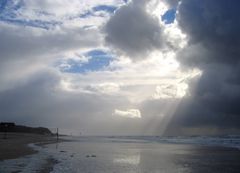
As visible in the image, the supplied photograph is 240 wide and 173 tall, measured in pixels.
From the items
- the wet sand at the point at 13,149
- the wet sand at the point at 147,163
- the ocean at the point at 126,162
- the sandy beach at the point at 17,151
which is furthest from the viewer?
the wet sand at the point at 13,149

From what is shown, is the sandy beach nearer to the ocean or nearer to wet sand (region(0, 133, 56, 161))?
wet sand (region(0, 133, 56, 161))

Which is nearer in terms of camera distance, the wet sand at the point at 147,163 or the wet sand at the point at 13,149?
the wet sand at the point at 147,163

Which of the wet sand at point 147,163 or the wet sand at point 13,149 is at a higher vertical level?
the wet sand at point 13,149

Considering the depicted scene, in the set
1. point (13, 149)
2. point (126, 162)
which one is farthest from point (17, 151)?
point (126, 162)

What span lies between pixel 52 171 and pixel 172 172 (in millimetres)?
8993

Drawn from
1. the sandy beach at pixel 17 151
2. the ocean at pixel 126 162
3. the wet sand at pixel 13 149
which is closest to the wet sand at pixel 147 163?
the ocean at pixel 126 162

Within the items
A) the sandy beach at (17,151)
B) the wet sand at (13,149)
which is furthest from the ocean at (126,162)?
the wet sand at (13,149)

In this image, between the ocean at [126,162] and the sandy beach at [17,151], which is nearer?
the ocean at [126,162]

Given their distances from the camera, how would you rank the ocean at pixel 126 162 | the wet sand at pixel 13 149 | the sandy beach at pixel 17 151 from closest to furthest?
the ocean at pixel 126 162
the sandy beach at pixel 17 151
the wet sand at pixel 13 149

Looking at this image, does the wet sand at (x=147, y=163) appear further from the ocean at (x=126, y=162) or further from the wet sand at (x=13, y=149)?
the wet sand at (x=13, y=149)

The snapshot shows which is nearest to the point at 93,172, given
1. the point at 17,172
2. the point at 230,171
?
the point at 17,172

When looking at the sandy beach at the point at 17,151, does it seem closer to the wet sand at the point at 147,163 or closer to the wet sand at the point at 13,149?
the wet sand at the point at 13,149

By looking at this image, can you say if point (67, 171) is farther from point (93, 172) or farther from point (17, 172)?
point (17, 172)

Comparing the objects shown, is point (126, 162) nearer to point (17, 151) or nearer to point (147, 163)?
point (147, 163)
